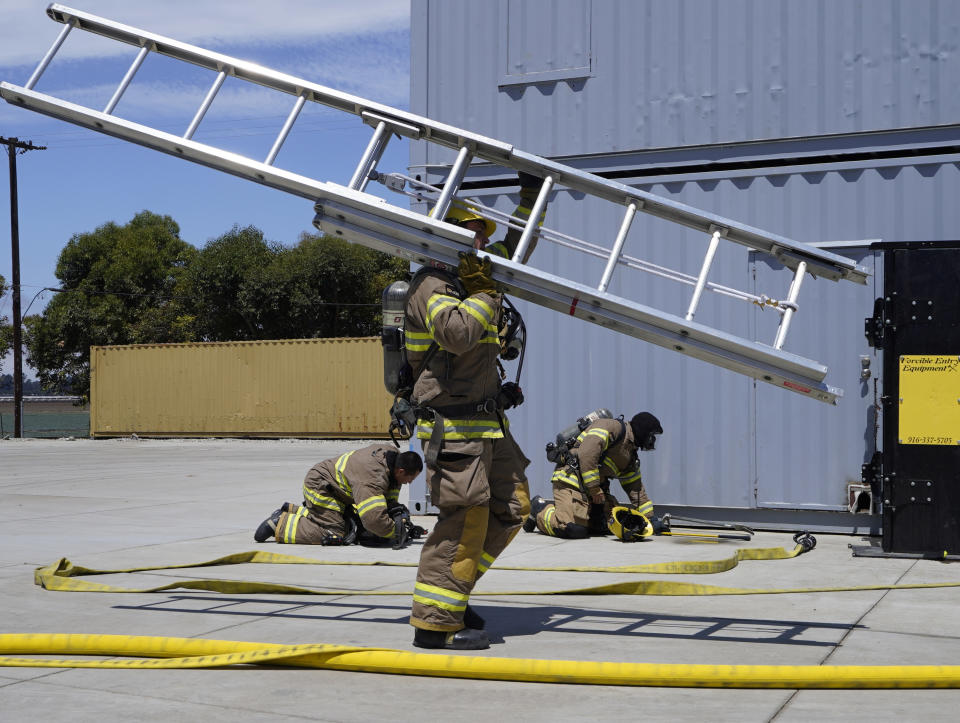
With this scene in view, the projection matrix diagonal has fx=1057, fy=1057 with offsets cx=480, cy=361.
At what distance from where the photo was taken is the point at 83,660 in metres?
4.88

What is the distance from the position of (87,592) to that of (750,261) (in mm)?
6414

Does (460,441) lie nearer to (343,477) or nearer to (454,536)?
(454,536)

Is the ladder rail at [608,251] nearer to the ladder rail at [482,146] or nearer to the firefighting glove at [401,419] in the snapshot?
the ladder rail at [482,146]

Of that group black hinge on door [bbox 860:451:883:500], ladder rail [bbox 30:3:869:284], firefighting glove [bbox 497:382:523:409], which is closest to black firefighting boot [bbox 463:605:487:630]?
firefighting glove [bbox 497:382:523:409]

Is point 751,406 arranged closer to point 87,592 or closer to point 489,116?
point 489,116

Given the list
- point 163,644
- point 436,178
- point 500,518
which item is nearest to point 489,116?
point 436,178

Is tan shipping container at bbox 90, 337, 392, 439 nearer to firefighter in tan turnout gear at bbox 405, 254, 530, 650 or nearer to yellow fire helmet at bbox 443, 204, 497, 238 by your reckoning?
yellow fire helmet at bbox 443, 204, 497, 238

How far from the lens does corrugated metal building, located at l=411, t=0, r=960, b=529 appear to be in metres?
9.41

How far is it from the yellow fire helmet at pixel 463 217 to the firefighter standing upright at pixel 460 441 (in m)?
0.40

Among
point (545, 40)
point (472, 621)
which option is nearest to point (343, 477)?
point (472, 621)

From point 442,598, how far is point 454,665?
0.40m

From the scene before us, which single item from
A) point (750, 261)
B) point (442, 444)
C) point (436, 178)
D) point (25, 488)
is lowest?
point (25, 488)

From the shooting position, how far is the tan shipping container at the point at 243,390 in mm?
28641

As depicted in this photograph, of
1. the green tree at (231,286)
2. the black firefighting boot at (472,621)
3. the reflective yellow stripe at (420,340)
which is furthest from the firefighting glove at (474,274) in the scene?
the green tree at (231,286)
